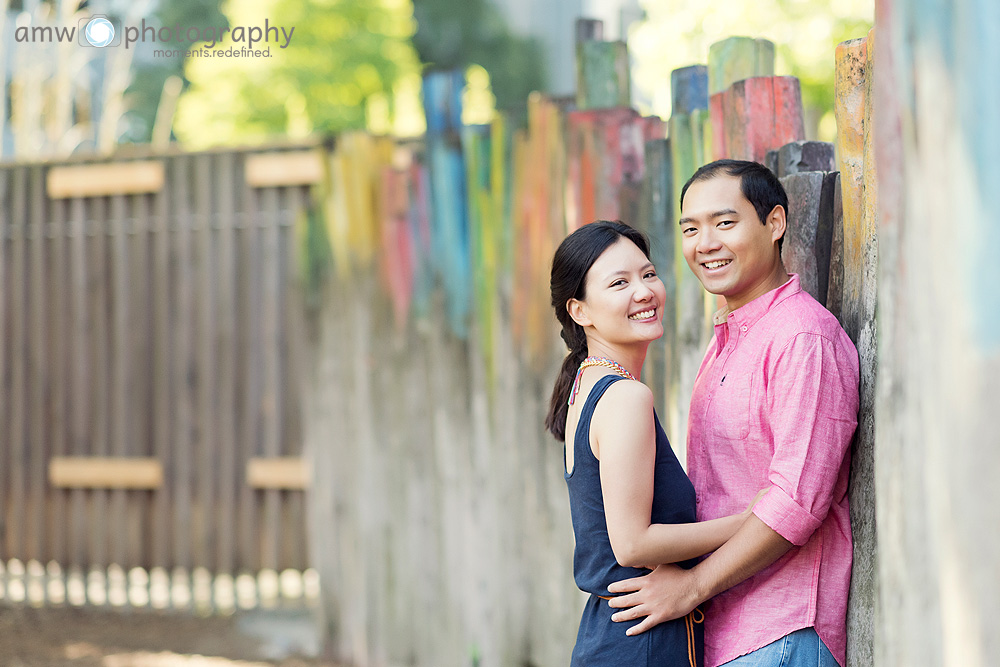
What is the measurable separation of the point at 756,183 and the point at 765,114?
0.61 metres

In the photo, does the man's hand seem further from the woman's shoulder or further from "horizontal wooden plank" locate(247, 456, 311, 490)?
"horizontal wooden plank" locate(247, 456, 311, 490)

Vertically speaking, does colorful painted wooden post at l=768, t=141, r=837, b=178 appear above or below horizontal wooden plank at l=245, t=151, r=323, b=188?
below

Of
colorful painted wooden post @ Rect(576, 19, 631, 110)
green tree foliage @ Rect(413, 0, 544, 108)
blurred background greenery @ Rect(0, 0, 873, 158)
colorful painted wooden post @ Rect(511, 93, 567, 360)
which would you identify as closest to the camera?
colorful painted wooden post @ Rect(576, 19, 631, 110)

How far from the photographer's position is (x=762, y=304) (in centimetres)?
198

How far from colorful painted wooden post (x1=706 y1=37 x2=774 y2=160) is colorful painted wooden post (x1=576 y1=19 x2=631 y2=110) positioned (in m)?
0.70

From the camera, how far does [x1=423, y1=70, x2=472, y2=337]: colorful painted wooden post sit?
4297 mm

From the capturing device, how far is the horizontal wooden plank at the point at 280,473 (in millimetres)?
5668

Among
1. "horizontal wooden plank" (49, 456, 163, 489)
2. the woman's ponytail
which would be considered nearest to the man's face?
the woman's ponytail

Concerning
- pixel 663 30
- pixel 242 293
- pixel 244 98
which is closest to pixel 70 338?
pixel 242 293

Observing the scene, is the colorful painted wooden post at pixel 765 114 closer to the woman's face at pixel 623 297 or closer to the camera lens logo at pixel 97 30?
the woman's face at pixel 623 297

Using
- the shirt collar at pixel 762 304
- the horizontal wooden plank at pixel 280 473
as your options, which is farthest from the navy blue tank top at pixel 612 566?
the horizontal wooden plank at pixel 280 473

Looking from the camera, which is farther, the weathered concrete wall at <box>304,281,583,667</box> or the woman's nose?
the weathered concrete wall at <box>304,281,583,667</box>

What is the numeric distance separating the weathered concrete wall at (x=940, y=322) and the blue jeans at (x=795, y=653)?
1.28ft

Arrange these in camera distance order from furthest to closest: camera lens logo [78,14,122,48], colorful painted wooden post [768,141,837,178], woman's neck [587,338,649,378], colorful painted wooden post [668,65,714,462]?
camera lens logo [78,14,122,48], colorful painted wooden post [668,65,714,462], colorful painted wooden post [768,141,837,178], woman's neck [587,338,649,378]
